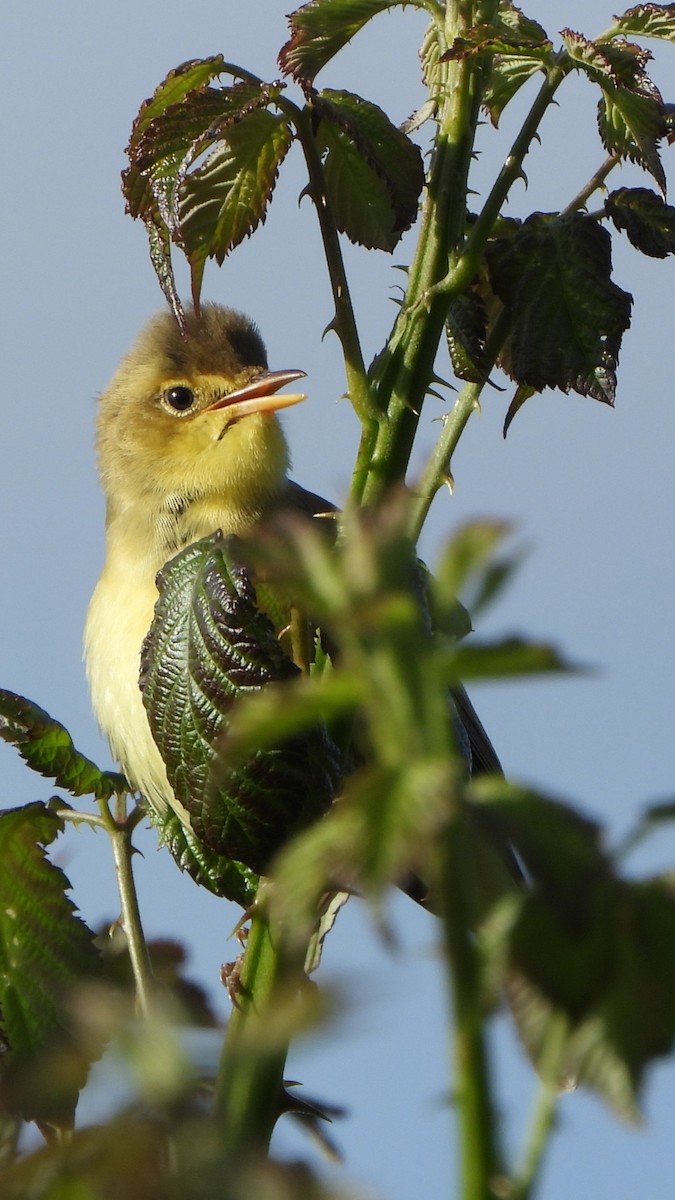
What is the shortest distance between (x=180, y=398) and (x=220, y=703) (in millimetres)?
2896

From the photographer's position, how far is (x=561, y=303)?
6.06 ft

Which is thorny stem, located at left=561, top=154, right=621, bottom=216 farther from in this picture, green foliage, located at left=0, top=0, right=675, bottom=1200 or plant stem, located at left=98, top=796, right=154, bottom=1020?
plant stem, located at left=98, top=796, right=154, bottom=1020

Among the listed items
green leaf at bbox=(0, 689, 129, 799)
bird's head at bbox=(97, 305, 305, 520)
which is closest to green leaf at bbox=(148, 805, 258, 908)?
green leaf at bbox=(0, 689, 129, 799)

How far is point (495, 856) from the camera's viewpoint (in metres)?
0.54

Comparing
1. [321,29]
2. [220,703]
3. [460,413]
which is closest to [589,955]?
[220,703]

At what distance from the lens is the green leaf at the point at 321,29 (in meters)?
1.91

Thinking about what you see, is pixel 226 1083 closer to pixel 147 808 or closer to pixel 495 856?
pixel 495 856

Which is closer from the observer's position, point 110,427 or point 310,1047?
point 310,1047

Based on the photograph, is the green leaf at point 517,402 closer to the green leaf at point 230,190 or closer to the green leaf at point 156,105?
the green leaf at point 230,190

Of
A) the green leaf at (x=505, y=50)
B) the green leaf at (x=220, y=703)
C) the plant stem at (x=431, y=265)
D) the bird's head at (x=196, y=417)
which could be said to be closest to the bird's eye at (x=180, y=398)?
the bird's head at (x=196, y=417)

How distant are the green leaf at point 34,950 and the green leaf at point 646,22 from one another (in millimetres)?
1354

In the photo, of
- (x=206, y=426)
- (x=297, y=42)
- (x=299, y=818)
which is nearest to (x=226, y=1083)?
(x=299, y=818)

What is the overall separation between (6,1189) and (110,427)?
13.6ft

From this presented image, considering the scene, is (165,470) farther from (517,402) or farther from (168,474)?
(517,402)
